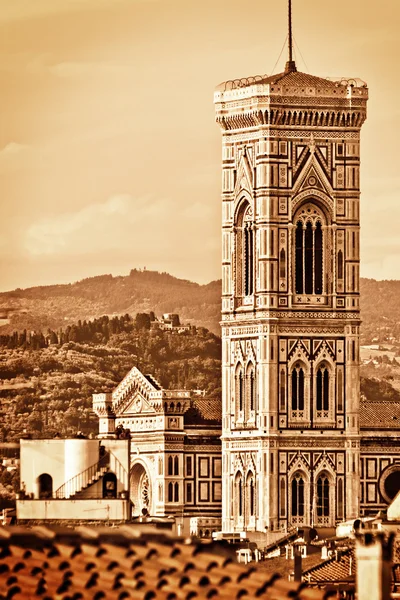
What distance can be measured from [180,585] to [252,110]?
93.1 m

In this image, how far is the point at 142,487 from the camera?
129625 millimetres

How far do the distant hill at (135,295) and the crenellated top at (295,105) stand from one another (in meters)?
58.7

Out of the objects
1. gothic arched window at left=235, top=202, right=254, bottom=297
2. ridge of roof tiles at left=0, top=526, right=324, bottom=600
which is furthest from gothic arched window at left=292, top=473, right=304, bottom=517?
ridge of roof tiles at left=0, top=526, right=324, bottom=600

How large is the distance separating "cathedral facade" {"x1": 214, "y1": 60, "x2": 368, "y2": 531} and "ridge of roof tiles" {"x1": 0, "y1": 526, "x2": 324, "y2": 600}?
89.2m

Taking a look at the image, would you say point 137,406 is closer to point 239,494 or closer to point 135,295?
point 239,494

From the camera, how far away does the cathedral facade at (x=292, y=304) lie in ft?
395

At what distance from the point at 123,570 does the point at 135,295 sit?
558ft

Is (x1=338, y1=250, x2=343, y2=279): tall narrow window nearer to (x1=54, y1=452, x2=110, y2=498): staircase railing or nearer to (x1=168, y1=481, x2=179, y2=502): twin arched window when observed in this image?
(x1=168, y1=481, x2=179, y2=502): twin arched window

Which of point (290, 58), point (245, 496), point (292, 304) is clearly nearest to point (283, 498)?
point (245, 496)

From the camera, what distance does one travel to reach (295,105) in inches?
4793

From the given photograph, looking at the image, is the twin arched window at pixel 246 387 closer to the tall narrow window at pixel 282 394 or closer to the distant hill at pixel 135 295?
the tall narrow window at pixel 282 394

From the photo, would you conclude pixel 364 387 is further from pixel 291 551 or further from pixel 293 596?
pixel 293 596

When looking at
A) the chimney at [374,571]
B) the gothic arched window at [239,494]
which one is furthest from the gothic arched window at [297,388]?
the chimney at [374,571]

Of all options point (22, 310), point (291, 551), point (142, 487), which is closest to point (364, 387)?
point (22, 310)
